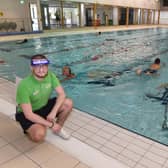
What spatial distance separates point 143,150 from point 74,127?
86cm

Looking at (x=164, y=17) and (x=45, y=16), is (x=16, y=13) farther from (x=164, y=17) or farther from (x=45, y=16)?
(x=164, y=17)

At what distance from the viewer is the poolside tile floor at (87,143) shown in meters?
1.88

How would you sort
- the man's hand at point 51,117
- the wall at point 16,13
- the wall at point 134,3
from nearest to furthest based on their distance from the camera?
the man's hand at point 51,117 < the wall at point 16,13 < the wall at point 134,3

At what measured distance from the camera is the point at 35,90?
6.49 feet

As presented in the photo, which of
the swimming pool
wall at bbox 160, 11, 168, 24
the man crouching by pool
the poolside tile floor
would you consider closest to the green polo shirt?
the man crouching by pool

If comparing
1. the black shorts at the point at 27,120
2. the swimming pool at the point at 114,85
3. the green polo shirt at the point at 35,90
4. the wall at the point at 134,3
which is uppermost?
the wall at the point at 134,3

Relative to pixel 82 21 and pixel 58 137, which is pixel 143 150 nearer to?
pixel 58 137

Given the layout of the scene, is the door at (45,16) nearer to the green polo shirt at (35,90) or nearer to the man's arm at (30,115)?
the green polo shirt at (35,90)

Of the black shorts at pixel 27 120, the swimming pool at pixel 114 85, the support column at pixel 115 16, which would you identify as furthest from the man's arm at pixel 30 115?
the support column at pixel 115 16

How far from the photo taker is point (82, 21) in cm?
1950

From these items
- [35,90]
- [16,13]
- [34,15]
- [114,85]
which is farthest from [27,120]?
[34,15]

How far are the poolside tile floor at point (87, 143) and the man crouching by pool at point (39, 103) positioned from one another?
0.17m

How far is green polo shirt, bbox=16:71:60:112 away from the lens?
191cm

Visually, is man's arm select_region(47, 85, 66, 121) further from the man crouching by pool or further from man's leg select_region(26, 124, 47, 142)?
man's leg select_region(26, 124, 47, 142)
